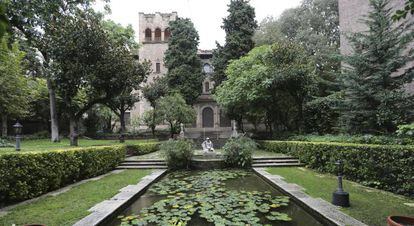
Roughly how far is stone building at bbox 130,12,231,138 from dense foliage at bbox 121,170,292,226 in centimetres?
2526

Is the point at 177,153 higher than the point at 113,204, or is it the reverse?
the point at 177,153

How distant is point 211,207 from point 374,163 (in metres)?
4.75

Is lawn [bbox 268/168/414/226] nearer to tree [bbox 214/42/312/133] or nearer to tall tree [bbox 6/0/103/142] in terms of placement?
tall tree [bbox 6/0/103/142]

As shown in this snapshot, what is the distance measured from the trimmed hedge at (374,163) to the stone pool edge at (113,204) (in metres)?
6.22

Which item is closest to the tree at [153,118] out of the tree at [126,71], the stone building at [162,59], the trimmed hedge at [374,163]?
the tree at [126,71]

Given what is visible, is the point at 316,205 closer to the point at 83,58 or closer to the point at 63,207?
the point at 63,207

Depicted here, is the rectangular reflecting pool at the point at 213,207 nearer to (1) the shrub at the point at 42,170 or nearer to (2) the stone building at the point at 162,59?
(1) the shrub at the point at 42,170

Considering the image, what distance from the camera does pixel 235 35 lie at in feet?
87.4

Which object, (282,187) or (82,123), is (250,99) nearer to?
(282,187)

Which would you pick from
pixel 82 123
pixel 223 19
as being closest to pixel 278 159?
pixel 223 19

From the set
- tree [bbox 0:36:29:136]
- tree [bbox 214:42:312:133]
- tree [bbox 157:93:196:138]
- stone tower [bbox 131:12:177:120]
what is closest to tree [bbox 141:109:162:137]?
tree [bbox 157:93:196:138]

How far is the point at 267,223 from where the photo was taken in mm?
4992

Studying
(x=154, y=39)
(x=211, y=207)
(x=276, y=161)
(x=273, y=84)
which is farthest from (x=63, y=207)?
(x=154, y=39)

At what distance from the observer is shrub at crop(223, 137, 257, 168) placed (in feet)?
40.4
